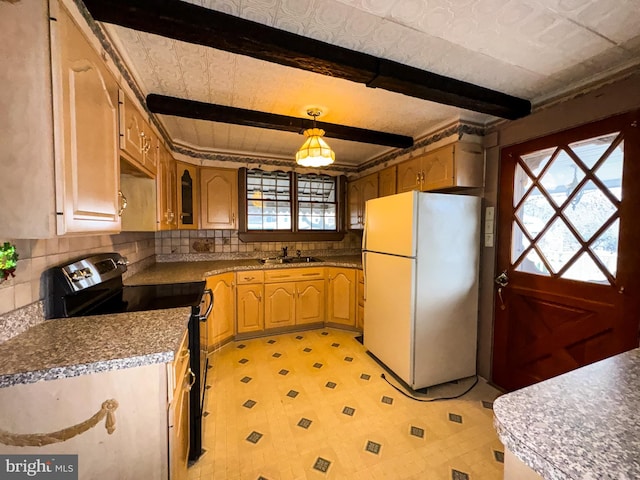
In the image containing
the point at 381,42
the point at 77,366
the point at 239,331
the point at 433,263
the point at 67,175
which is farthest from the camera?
the point at 239,331

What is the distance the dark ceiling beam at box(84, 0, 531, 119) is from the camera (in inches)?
43.8

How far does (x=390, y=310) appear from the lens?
93.5 inches

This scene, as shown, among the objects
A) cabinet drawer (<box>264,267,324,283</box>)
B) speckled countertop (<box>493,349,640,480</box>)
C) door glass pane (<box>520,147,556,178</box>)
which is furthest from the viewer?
cabinet drawer (<box>264,267,324,283</box>)

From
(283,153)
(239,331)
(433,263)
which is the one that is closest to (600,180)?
(433,263)

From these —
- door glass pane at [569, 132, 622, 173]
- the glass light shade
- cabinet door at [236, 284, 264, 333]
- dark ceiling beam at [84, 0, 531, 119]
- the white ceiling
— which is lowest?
cabinet door at [236, 284, 264, 333]

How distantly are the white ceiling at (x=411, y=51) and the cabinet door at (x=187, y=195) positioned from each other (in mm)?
1179

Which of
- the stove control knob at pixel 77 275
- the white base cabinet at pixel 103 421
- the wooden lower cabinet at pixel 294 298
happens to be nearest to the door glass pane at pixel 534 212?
the wooden lower cabinet at pixel 294 298

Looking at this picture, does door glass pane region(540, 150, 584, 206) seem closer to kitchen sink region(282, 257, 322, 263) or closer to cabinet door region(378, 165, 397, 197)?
cabinet door region(378, 165, 397, 197)

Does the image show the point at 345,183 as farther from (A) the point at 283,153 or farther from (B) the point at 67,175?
(B) the point at 67,175

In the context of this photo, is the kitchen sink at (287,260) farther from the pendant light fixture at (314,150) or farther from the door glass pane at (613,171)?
the door glass pane at (613,171)

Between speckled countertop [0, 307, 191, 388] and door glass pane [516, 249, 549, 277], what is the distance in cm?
242

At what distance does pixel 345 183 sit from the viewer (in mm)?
3982

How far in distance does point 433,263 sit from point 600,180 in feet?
3.74

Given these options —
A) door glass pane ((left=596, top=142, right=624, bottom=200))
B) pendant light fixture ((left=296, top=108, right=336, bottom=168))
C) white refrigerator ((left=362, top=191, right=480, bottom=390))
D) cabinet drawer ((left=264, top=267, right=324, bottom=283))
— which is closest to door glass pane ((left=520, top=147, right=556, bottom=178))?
door glass pane ((left=596, top=142, right=624, bottom=200))
